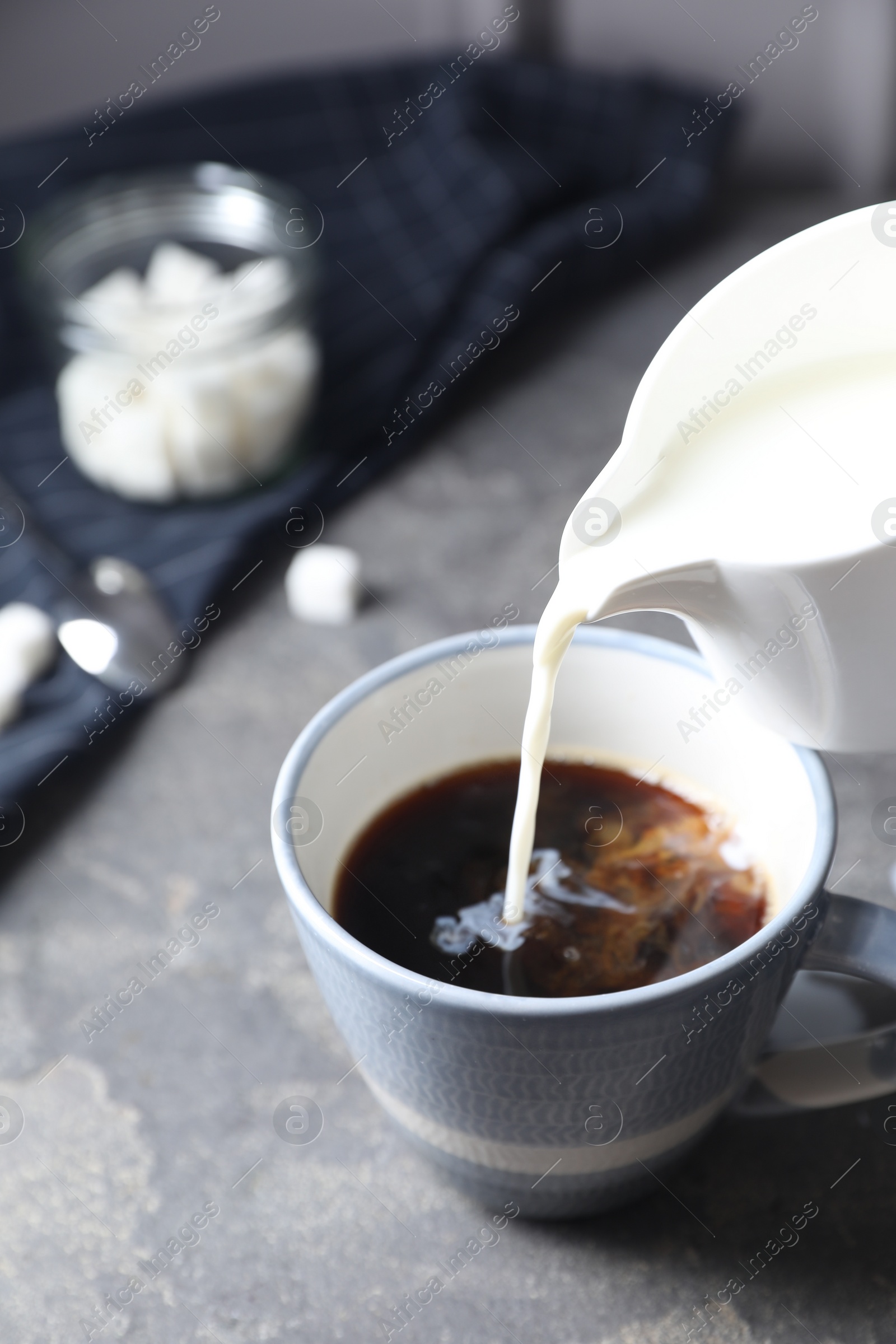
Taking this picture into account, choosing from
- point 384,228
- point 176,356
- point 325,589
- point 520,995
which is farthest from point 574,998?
point 384,228

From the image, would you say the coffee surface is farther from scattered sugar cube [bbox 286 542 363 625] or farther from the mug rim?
scattered sugar cube [bbox 286 542 363 625]

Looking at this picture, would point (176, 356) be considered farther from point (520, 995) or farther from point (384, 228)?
point (520, 995)

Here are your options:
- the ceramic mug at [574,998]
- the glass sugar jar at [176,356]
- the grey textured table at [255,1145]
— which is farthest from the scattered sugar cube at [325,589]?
the ceramic mug at [574,998]

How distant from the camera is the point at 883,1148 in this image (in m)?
0.65

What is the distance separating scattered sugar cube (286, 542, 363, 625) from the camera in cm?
100

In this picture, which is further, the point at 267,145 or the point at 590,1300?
the point at 267,145

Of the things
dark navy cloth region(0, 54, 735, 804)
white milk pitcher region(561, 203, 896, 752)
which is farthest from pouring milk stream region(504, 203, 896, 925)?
dark navy cloth region(0, 54, 735, 804)

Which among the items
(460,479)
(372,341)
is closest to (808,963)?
(460,479)

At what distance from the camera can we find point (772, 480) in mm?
558

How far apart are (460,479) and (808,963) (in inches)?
26.6

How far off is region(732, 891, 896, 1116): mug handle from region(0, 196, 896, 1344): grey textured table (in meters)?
0.04

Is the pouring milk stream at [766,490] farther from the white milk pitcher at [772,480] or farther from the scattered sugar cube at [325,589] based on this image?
the scattered sugar cube at [325,589]

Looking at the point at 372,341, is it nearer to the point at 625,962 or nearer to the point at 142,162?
the point at 142,162

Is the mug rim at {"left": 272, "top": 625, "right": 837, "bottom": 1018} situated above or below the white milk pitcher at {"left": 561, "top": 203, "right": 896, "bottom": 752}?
below
